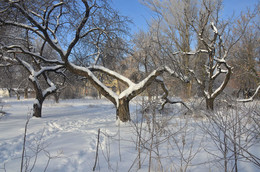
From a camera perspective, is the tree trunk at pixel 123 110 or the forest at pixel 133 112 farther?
the tree trunk at pixel 123 110

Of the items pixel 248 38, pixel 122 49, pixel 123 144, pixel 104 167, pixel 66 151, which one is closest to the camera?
pixel 104 167

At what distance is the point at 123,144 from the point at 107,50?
444cm

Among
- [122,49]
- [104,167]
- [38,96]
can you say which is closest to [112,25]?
[122,49]

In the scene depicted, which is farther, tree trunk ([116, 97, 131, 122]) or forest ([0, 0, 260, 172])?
tree trunk ([116, 97, 131, 122])

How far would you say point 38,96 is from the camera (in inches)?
267

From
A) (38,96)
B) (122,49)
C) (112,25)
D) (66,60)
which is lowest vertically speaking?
(38,96)

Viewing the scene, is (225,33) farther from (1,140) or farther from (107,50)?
(1,140)

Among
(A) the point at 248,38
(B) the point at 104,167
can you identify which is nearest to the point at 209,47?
(B) the point at 104,167

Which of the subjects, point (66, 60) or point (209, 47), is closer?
point (66, 60)

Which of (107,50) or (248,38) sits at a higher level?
(248,38)

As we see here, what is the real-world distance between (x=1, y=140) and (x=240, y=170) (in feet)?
15.3

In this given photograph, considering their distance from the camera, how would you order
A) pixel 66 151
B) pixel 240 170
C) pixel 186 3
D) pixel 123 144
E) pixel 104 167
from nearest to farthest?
pixel 240 170 < pixel 104 167 < pixel 66 151 < pixel 123 144 < pixel 186 3

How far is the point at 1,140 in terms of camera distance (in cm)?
340

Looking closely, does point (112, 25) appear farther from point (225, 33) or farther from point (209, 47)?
point (225, 33)
